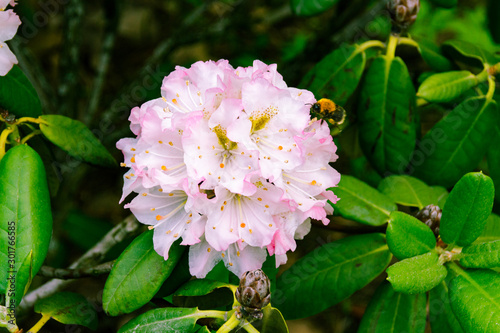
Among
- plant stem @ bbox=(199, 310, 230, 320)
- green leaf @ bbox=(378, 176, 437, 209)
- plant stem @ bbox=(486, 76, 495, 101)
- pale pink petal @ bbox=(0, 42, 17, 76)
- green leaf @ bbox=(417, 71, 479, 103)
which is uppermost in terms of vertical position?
pale pink petal @ bbox=(0, 42, 17, 76)

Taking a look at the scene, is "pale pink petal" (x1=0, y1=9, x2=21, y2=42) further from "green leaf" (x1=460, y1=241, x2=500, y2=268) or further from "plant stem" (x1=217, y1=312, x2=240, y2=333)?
"green leaf" (x1=460, y1=241, x2=500, y2=268)

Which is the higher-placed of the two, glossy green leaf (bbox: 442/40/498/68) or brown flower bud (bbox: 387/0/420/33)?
brown flower bud (bbox: 387/0/420/33)

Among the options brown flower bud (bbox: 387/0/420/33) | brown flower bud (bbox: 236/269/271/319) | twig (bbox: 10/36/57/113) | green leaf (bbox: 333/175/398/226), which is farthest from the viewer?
twig (bbox: 10/36/57/113)

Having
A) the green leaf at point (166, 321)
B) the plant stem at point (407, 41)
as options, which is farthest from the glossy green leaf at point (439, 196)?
the green leaf at point (166, 321)

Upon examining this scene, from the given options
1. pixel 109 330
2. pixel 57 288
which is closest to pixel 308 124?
pixel 57 288

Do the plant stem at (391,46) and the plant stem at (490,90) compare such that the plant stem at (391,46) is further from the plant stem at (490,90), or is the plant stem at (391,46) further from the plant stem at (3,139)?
the plant stem at (3,139)

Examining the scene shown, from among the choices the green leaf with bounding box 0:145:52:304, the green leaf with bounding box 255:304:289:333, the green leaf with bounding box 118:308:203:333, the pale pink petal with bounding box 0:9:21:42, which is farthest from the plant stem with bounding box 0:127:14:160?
the green leaf with bounding box 255:304:289:333

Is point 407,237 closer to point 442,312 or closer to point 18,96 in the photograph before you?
point 442,312

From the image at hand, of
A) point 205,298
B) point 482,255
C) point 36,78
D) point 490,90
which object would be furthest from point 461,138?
point 36,78
